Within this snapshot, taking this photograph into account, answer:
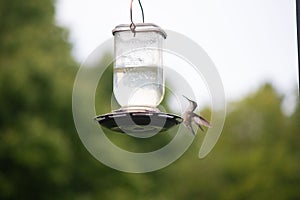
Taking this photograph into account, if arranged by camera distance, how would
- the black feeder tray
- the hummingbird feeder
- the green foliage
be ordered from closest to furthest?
the black feeder tray → the hummingbird feeder → the green foliage

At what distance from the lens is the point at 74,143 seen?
8898mm

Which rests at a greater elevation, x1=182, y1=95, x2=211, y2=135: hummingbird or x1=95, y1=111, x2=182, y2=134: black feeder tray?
x1=182, y1=95, x2=211, y2=135: hummingbird

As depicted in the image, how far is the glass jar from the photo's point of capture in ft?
6.09

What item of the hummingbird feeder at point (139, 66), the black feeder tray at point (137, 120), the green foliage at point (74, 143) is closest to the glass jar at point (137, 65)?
the hummingbird feeder at point (139, 66)

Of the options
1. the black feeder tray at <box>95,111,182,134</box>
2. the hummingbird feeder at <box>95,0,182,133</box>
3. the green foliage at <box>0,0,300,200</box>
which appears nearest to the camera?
the black feeder tray at <box>95,111,182,134</box>

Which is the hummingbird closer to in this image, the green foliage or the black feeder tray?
the black feeder tray

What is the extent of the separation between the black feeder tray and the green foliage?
6445 mm

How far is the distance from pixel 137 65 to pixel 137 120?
0.23 meters

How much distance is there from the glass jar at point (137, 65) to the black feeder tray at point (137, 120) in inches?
4.6

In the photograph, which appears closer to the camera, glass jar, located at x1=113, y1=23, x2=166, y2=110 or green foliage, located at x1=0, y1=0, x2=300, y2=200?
glass jar, located at x1=113, y1=23, x2=166, y2=110

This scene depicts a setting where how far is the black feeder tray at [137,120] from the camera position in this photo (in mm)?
1704

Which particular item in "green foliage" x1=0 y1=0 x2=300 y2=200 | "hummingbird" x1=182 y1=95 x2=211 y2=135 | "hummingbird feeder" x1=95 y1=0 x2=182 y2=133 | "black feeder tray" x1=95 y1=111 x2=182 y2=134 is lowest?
"black feeder tray" x1=95 y1=111 x2=182 y2=134

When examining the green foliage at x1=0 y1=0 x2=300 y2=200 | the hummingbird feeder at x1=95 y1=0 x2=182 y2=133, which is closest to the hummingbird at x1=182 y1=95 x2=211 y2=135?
the hummingbird feeder at x1=95 y1=0 x2=182 y2=133

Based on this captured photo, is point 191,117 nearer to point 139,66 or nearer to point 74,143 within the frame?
point 139,66
